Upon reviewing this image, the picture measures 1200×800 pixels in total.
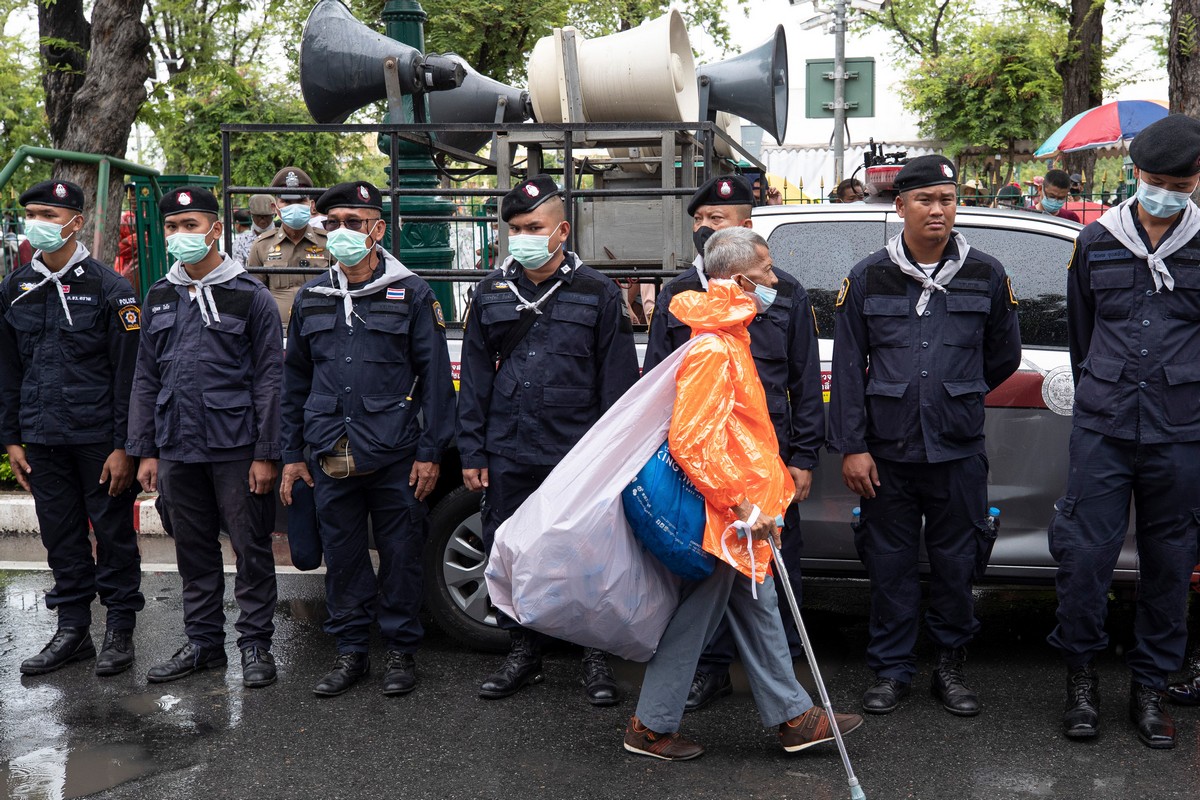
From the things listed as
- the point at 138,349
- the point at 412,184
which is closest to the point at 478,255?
the point at 412,184

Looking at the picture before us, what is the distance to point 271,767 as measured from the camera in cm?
395

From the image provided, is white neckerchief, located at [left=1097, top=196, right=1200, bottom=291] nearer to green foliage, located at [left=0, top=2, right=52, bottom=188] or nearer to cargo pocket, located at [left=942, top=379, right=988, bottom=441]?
cargo pocket, located at [left=942, top=379, right=988, bottom=441]

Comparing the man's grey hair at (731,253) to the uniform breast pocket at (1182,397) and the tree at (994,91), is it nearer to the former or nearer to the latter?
the uniform breast pocket at (1182,397)

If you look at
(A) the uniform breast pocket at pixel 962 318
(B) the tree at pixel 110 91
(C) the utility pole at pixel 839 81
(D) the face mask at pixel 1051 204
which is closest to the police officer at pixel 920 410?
(A) the uniform breast pocket at pixel 962 318

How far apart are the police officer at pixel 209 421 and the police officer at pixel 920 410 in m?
2.35

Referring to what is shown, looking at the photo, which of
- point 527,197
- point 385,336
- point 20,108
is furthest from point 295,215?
point 20,108

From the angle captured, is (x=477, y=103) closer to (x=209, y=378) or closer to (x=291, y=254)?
(x=291, y=254)

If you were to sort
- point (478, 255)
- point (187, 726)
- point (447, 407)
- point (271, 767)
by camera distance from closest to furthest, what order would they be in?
point (271, 767), point (187, 726), point (447, 407), point (478, 255)

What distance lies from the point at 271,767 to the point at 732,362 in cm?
206

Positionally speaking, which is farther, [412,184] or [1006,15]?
[1006,15]

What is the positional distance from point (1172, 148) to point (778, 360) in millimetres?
1494

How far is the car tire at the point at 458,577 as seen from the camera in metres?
5.11

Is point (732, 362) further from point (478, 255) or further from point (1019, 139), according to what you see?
point (1019, 139)

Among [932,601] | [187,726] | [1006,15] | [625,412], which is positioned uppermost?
[1006,15]
